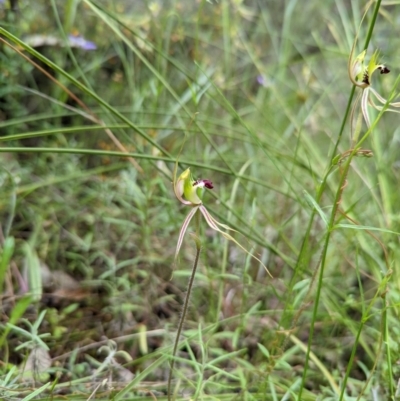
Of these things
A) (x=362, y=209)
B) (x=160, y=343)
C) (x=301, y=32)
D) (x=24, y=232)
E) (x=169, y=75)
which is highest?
(x=301, y=32)

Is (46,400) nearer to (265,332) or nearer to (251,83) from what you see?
(265,332)

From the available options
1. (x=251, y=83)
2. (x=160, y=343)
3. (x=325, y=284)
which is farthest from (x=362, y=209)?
(x=251, y=83)

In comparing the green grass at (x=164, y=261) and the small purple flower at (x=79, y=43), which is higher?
the small purple flower at (x=79, y=43)

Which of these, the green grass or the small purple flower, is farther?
the small purple flower

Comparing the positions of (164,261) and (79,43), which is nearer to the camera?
(164,261)

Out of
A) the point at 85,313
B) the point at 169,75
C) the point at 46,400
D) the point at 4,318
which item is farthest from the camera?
the point at 169,75

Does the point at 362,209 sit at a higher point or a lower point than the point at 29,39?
lower

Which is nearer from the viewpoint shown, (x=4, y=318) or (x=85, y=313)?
(x=4, y=318)

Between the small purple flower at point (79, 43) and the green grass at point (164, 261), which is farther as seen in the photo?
the small purple flower at point (79, 43)

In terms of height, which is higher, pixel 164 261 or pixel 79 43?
pixel 79 43

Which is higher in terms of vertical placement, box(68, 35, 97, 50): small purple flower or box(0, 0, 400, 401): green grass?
box(68, 35, 97, 50): small purple flower

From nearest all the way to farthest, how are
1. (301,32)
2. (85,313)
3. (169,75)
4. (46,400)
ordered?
(46,400), (85,313), (169,75), (301,32)
